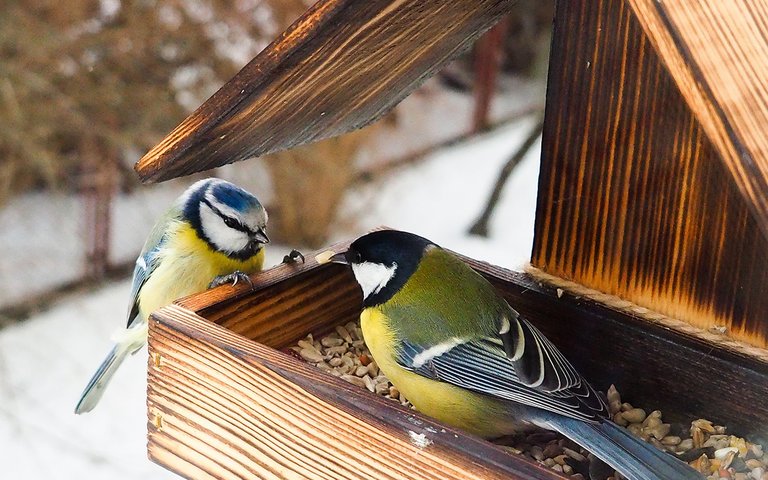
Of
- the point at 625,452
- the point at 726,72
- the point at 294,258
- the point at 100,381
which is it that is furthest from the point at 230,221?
the point at 726,72

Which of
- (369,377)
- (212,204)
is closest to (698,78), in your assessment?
(369,377)

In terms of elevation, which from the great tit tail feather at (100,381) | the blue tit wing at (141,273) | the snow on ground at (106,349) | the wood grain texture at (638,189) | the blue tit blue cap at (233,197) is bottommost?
the snow on ground at (106,349)

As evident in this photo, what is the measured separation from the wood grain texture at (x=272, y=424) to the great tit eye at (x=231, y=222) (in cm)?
42

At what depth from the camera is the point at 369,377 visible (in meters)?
1.51

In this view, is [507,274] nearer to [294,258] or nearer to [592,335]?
[592,335]

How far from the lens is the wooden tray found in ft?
3.60

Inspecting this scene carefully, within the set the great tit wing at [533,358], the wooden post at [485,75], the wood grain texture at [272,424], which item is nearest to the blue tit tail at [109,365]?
the wood grain texture at [272,424]

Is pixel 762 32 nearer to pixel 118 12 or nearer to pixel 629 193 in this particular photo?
pixel 629 193

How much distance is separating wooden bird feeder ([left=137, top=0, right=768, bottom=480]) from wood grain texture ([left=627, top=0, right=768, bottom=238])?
37 cm

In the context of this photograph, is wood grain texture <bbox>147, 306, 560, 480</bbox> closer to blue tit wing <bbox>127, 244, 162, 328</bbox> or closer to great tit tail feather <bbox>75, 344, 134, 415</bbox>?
blue tit wing <bbox>127, 244, 162, 328</bbox>

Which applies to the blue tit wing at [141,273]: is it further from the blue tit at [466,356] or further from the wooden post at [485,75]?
the wooden post at [485,75]

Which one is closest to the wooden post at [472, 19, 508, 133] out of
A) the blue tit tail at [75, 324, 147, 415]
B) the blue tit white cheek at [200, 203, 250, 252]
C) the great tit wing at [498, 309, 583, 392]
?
the blue tit tail at [75, 324, 147, 415]

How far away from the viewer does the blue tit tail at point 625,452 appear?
1.08 meters

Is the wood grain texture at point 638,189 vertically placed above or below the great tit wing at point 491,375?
above
